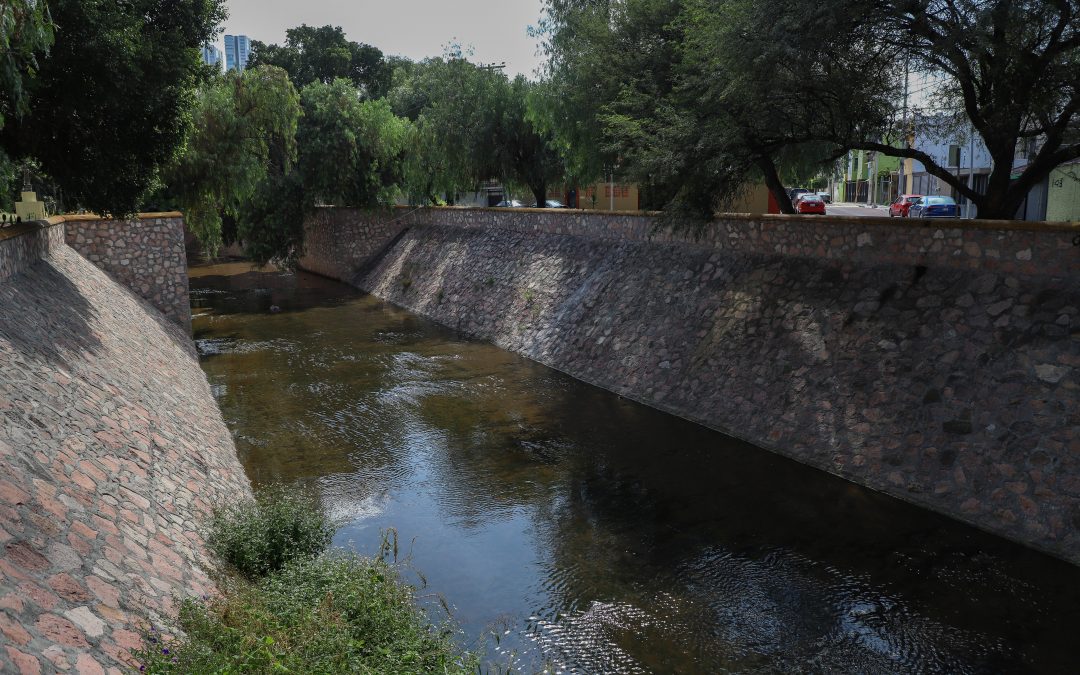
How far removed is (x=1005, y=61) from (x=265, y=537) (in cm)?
1269

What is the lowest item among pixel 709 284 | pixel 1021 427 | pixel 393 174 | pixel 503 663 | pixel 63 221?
pixel 503 663

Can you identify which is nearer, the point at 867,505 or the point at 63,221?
the point at 867,505

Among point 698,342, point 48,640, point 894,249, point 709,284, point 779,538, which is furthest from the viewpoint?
point 709,284

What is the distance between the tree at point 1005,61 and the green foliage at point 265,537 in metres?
11.4

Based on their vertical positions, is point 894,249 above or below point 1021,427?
above

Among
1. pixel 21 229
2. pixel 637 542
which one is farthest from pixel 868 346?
pixel 21 229

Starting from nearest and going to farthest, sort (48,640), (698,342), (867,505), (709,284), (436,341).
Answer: (48,640) → (867,505) → (698,342) → (709,284) → (436,341)

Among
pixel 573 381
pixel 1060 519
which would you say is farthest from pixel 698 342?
pixel 1060 519

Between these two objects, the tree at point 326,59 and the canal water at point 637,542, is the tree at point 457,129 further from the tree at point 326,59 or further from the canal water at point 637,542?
the tree at point 326,59

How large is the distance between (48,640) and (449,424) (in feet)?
36.7

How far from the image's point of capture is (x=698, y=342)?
1705 centimetres

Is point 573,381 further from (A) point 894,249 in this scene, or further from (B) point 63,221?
(B) point 63,221

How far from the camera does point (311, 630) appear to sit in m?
6.00

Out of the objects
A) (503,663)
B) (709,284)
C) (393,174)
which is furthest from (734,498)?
(393,174)
